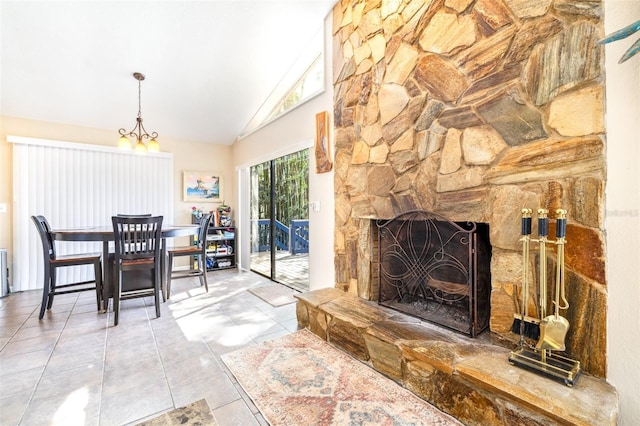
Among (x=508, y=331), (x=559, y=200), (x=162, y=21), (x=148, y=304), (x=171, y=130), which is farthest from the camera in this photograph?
(x=171, y=130)

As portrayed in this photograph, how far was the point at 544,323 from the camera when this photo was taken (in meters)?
1.34

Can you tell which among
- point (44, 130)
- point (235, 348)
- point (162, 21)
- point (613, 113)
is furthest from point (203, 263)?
point (613, 113)

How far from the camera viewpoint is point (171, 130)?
4.71 m

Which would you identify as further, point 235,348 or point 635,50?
point 235,348

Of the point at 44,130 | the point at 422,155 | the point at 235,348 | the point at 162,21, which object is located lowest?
the point at 235,348

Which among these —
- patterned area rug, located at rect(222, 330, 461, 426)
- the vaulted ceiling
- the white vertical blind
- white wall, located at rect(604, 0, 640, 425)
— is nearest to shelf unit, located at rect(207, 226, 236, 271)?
the white vertical blind

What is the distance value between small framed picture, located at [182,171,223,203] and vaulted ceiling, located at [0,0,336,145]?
115 centimetres

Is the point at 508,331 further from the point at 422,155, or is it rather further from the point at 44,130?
the point at 44,130

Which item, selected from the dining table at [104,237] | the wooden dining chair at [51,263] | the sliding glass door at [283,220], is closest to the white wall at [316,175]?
the sliding glass door at [283,220]

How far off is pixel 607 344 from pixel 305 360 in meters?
1.66

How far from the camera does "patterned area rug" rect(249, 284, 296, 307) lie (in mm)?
3284

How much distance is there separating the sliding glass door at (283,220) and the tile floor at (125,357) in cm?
107

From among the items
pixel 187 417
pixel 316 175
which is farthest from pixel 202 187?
pixel 187 417

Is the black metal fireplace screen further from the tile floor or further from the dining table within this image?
the dining table
